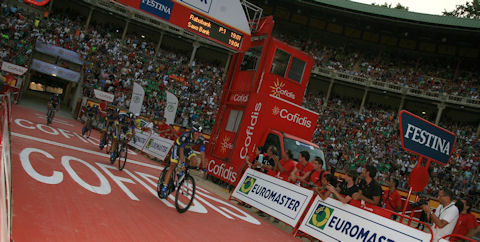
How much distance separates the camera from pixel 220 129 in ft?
46.4

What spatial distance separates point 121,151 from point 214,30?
5.36 metres

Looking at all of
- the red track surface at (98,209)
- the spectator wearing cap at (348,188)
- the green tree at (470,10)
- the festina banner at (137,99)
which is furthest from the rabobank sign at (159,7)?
the green tree at (470,10)

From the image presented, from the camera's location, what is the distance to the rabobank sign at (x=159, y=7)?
38.3 feet

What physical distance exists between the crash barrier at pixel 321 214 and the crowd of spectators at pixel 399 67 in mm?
30369

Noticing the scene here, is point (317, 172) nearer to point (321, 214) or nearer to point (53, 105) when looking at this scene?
point (321, 214)

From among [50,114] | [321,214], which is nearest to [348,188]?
[321,214]

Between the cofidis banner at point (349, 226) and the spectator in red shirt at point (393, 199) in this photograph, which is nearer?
the cofidis banner at point (349, 226)

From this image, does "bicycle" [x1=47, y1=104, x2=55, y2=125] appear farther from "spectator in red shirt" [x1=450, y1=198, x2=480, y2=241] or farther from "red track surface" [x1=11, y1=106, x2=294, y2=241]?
"spectator in red shirt" [x1=450, y1=198, x2=480, y2=241]

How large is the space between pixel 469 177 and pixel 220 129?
62.8 feet

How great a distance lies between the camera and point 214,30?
12828 mm

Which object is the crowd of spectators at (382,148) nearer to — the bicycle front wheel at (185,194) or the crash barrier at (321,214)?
the crash barrier at (321,214)

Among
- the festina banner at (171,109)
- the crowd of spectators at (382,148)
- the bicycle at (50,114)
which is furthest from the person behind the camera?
the crowd of spectators at (382,148)

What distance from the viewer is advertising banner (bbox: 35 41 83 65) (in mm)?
30094

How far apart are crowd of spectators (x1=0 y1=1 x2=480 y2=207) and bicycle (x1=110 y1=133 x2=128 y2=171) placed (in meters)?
17.4
